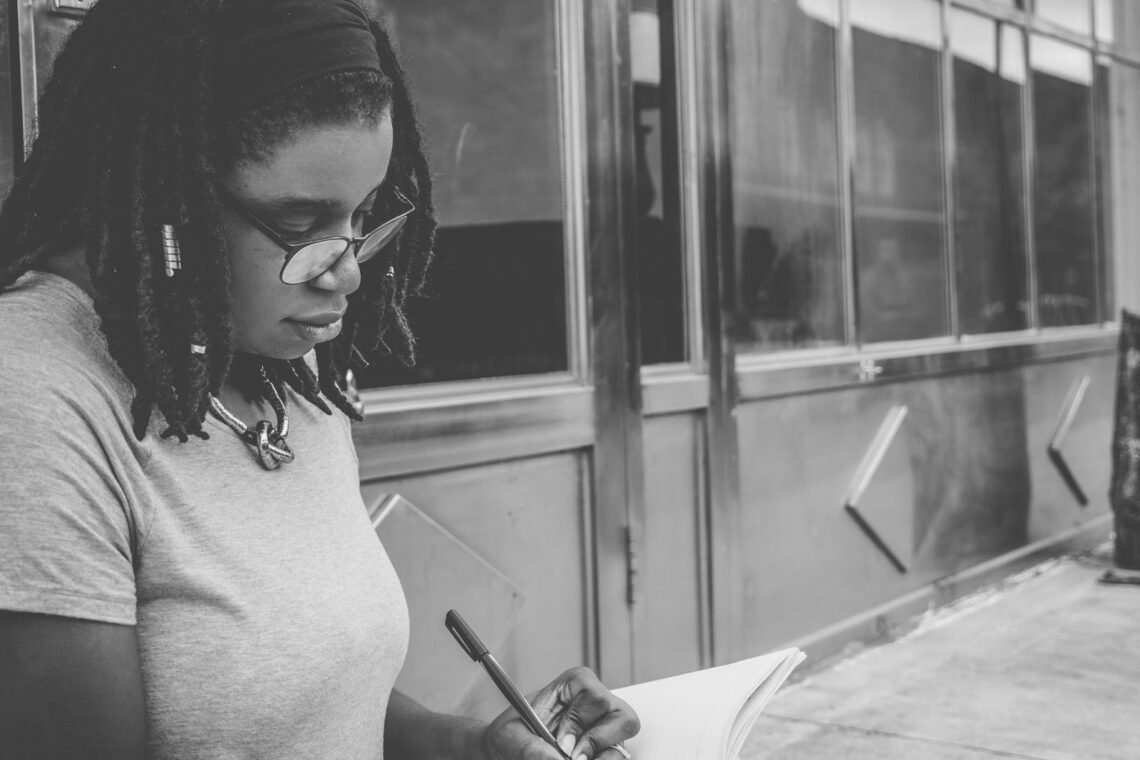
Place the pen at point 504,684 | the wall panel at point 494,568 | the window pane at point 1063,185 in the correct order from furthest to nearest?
the window pane at point 1063,185
the wall panel at point 494,568
the pen at point 504,684

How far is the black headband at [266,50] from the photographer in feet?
4.30

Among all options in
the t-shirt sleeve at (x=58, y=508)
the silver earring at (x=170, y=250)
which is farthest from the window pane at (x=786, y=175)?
the t-shirt sleeve at (x=58, y=508)

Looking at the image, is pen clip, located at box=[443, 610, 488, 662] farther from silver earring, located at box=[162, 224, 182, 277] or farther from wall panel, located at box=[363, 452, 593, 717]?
wall panel, located at box=[363, 452, 593, 717]

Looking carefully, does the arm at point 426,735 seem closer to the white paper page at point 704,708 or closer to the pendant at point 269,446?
the white paper page at point 704,708

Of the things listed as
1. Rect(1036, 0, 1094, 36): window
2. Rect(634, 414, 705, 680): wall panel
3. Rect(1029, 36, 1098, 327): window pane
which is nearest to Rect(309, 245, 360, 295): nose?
Rect(634, 414, 705, 680): wall panel

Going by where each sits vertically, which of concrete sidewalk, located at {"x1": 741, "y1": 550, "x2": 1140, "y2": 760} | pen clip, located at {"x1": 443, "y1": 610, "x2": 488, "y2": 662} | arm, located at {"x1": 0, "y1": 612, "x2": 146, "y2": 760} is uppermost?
arm, located at {"x1": 0, "y1": 612, "x2": 146, "y2": 760}

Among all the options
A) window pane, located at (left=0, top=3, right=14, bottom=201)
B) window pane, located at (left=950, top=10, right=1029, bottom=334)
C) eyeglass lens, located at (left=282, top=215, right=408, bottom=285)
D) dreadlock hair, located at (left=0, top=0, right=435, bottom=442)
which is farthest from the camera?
window pane, located at (left=950, top=10, right=1029, bottom=334)

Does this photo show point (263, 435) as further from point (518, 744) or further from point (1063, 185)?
point (1063, 185)

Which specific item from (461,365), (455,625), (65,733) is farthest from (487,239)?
(65,733)

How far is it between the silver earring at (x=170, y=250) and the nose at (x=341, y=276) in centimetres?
15

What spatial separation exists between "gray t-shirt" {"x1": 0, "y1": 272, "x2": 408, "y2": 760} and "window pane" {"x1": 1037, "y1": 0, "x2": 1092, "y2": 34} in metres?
6.42

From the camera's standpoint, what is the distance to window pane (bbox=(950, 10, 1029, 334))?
6121mm

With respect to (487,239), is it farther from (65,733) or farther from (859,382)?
(65,733)

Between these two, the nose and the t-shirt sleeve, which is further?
the nose
